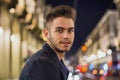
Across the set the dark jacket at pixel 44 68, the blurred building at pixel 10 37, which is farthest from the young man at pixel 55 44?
Answer: the blurred building at pixel 10 37

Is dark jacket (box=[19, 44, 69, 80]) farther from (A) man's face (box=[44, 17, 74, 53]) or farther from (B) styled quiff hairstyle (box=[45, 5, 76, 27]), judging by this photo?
(B) styled quiff hairstyle (box=[45, 5, 76, 27])

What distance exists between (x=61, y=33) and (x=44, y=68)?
38 centimetres

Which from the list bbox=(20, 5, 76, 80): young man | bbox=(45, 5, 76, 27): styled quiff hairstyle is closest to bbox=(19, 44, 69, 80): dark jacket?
bbox=(20, 5, 76, 80): young man

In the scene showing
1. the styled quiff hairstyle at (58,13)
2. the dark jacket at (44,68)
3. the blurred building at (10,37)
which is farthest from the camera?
the blurred building at (10,37)

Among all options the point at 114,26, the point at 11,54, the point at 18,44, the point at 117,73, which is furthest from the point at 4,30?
the point at 114,26

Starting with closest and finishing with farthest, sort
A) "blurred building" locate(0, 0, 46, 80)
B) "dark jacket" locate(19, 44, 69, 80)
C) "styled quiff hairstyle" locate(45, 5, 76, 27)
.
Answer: "dark jacket" locate(19, 44, 69, 80) → "styled quiff hairstyle" locate(45, 5, 76, 27) → "blurred building" locate(0, 0, 46, 80)

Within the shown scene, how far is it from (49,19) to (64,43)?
22 centimetres

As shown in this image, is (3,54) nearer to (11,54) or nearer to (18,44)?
(11,54)

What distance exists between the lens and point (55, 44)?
281 cm

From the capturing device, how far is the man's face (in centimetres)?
276

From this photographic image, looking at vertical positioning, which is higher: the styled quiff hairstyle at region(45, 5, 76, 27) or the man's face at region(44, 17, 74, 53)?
the styled quiff hairstyle at region(45, 5, 76, 27)

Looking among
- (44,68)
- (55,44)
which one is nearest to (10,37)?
(55,44)

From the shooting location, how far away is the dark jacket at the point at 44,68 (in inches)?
98.8

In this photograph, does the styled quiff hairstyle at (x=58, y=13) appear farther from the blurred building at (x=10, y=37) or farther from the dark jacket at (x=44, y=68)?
the blurred building at (x=10, y=37)
